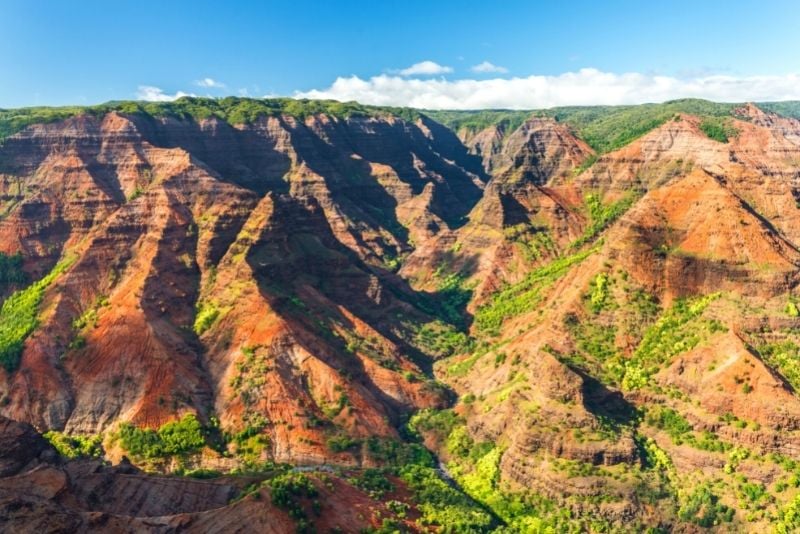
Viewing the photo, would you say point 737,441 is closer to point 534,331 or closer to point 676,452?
point 676,452

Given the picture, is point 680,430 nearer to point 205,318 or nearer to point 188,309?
point 205,318

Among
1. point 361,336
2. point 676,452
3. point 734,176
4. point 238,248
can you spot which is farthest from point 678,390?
point 238,248

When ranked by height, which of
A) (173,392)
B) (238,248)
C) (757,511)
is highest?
(238,248)

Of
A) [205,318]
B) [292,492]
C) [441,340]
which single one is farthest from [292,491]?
[441,340]

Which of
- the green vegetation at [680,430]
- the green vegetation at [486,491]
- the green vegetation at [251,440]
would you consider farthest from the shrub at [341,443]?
the green vegetation at [680,430]

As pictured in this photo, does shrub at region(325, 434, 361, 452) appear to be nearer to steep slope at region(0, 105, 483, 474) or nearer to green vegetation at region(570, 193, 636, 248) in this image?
steep slope at region(0, 105, 483, 474)
